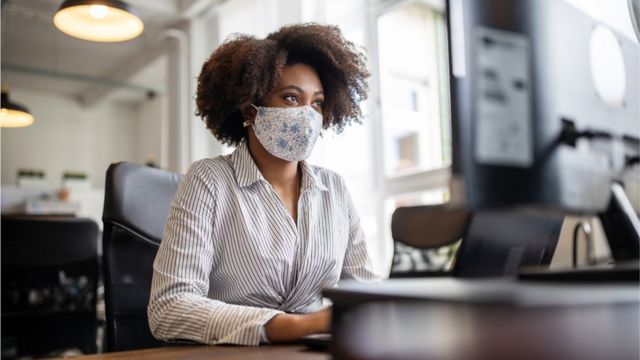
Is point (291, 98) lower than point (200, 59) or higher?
lower

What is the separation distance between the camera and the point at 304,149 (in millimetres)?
1388

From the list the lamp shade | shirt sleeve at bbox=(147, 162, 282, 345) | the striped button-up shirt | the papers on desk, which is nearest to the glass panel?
the striped button-up shirt

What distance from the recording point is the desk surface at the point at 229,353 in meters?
0.66

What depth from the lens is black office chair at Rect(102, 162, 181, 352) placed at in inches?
48.3

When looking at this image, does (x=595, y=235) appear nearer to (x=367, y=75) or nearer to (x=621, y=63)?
(x=621, y=63)

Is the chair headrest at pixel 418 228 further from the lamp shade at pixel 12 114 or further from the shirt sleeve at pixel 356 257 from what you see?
the lamp shade at pixel 12 114

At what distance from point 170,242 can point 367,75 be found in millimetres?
815

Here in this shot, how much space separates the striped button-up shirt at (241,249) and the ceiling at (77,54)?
319 cm

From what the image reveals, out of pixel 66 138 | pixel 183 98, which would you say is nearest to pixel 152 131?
pixel 66 138

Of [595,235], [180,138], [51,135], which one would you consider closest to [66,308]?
[180,138]

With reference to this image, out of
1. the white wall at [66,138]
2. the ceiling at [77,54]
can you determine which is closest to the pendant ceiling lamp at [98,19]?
the ceiling at [77,54]

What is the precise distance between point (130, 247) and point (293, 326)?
0.68 metres

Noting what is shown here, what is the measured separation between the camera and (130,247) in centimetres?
131

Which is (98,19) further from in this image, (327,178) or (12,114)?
(327,178)
